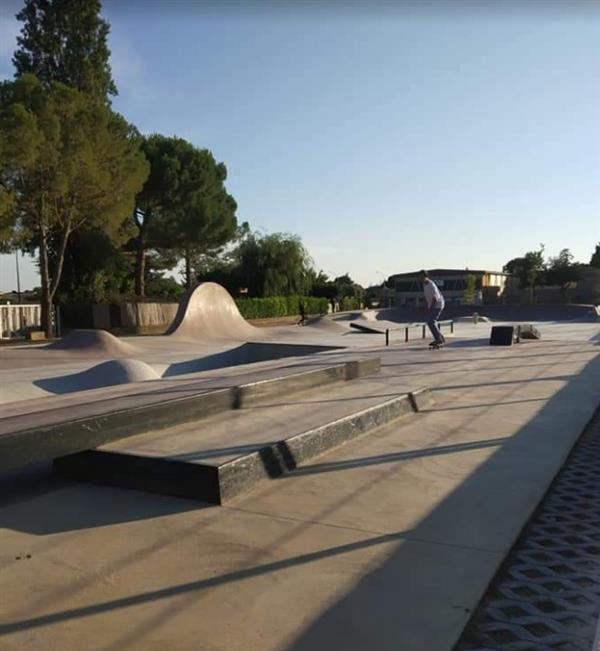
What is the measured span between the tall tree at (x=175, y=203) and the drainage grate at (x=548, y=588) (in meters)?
33.0

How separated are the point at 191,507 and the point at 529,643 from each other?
2.09 metres

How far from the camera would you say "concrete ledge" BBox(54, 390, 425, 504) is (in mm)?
3885

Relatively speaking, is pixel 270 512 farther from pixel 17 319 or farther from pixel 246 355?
pixel 17 319

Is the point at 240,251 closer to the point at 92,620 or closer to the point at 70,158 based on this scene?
the point at 70,158

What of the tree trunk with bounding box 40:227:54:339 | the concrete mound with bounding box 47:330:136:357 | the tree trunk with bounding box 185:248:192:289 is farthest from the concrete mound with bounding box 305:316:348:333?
the tree trunk with bounding box 185:248:192:289

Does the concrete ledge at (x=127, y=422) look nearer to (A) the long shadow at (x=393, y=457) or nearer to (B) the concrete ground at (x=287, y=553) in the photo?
(B) the concrete ground at (x=287, y=553)

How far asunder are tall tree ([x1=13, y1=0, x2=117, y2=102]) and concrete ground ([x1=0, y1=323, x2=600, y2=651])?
2958 centimetres

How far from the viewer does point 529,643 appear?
235 cm

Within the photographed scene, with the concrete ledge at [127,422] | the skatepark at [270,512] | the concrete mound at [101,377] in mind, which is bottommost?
the concrete mound at [101,377]

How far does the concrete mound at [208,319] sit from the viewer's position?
2123 cm

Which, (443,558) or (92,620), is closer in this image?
(92,620)

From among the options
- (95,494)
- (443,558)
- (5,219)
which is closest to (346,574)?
(443,558)

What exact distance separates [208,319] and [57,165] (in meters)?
7.60

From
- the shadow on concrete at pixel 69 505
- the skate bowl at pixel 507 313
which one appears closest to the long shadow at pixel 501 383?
the shadow on concrete at pixel 69 505
